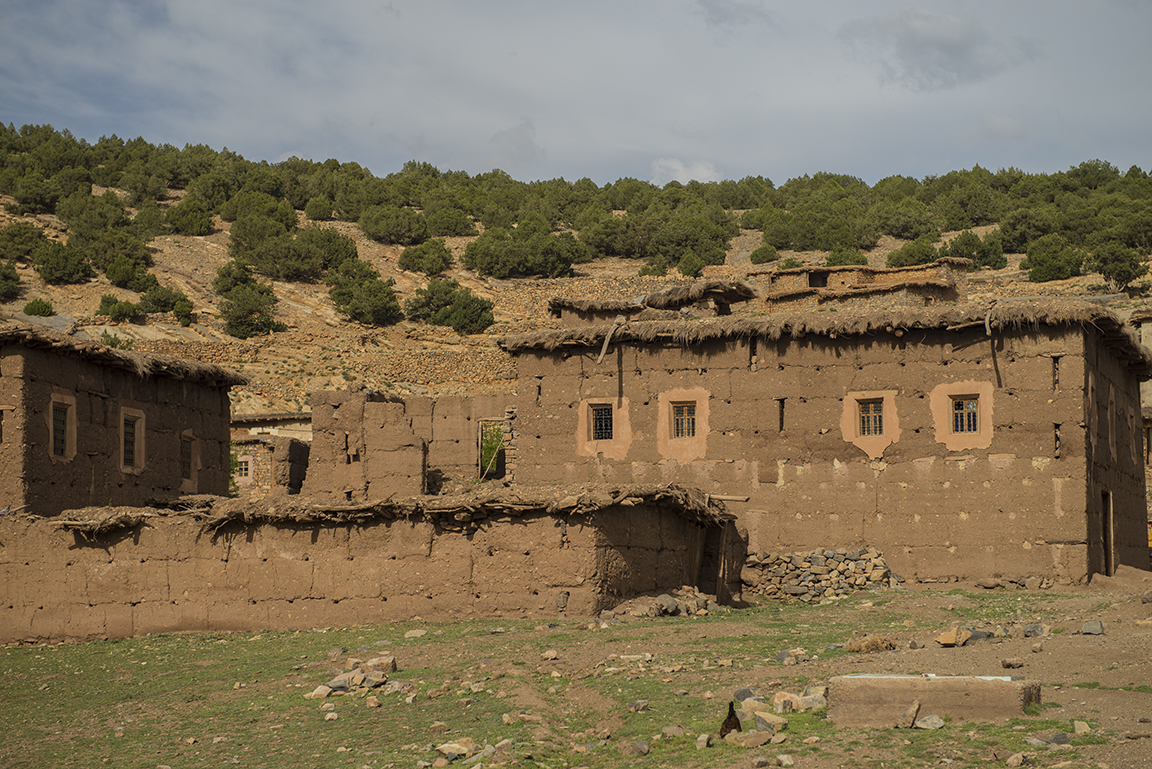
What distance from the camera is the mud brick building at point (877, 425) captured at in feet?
70.0

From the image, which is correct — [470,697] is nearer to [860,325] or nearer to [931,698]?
[931,698]

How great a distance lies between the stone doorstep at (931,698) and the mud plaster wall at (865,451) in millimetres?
12686

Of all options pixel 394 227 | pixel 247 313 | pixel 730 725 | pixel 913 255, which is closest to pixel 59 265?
pixel 247 313

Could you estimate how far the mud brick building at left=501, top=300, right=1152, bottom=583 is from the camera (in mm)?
21328

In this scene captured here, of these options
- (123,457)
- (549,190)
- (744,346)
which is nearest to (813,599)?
(744,346)

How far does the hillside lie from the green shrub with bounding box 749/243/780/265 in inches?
22.9

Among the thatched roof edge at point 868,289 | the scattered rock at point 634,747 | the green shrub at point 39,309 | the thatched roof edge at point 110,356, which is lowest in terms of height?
the scattered rock at point 634,747

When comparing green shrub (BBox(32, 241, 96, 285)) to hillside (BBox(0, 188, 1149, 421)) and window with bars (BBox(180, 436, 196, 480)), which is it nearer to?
hillside (BBox(0, 188, 1149, 421))

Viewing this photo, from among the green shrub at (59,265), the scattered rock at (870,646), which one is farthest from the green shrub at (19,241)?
the scattered rock at (870,646)

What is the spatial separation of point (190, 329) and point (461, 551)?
4320 centimetres

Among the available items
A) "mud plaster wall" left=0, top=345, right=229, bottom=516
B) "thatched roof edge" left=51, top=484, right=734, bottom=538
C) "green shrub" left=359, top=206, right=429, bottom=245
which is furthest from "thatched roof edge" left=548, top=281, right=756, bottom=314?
"green shrub" left=359, top=206, right=429, bottom=245

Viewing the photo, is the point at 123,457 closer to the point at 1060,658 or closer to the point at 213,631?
the point at 213,631

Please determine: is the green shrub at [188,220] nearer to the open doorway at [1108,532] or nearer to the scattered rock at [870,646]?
the open doorway at [1108,532]

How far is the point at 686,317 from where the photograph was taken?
85.1 ft
